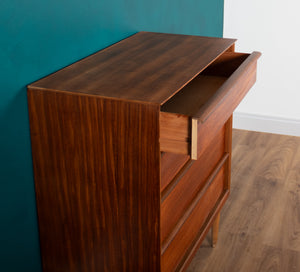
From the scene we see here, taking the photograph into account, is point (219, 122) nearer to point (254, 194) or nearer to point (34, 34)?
point (34, 34)

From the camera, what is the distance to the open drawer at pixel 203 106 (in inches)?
46.1

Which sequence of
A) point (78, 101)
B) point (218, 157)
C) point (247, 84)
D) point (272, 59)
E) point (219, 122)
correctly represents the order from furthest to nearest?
1. point (272, 59)
2. point (218, 157)
3. point (247, 84)
4. point (219, 122)
5. point (78, 101)

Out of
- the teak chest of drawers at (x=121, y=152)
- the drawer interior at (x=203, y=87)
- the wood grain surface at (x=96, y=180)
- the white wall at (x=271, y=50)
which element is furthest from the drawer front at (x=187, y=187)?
the white wall at (x=271, y=50)

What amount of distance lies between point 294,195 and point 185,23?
1041 mm

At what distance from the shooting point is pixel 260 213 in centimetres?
232

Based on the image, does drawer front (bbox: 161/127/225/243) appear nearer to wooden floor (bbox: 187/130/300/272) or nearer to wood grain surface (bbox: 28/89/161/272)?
wood grain surface (bbox: 28/89/161/272)

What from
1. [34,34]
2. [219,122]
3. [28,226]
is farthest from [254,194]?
[34,34]

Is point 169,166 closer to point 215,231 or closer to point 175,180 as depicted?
point 175,180

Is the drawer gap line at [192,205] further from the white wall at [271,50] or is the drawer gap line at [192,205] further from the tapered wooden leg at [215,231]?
the white wall at [271,50]

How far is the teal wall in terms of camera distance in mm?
1227

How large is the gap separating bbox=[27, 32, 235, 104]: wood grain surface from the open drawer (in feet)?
0.24

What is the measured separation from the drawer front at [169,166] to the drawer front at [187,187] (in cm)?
3

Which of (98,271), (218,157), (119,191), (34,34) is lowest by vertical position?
(98,271)

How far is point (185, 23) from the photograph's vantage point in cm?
237
